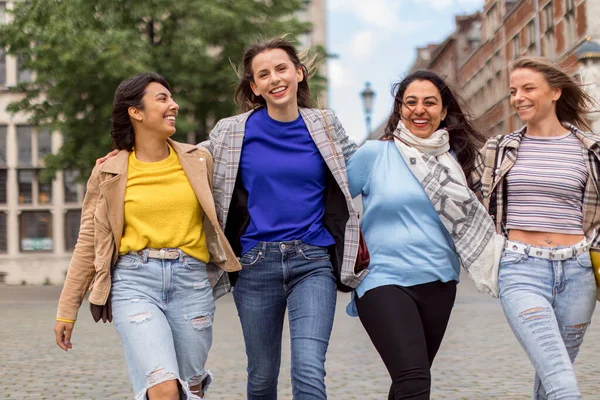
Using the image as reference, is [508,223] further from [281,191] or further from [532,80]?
[281,191]

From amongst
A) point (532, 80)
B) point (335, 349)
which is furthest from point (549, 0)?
point (532, 80)

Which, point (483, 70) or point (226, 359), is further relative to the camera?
point (483, 70)

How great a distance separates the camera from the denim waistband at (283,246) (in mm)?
4641

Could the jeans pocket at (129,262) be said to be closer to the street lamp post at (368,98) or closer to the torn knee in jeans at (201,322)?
the torn knee in jeans at (201,322)

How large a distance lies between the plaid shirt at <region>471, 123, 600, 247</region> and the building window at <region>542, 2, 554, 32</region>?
1268 inches

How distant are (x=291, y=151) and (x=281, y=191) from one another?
0.24m

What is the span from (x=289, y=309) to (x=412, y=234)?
2.26 feet

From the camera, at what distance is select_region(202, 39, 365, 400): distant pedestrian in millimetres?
4641

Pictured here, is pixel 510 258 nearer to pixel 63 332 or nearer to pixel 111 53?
pixel 63 332

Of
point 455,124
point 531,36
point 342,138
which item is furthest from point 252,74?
point 531,36

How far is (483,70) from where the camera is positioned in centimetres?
5075

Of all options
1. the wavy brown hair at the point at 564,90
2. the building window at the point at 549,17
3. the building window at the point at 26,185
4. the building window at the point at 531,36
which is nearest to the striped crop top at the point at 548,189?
the wavy brown hair at the point at 564,90

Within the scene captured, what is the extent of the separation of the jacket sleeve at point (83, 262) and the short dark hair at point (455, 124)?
150 centimetres

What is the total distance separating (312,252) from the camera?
4.65 metres
